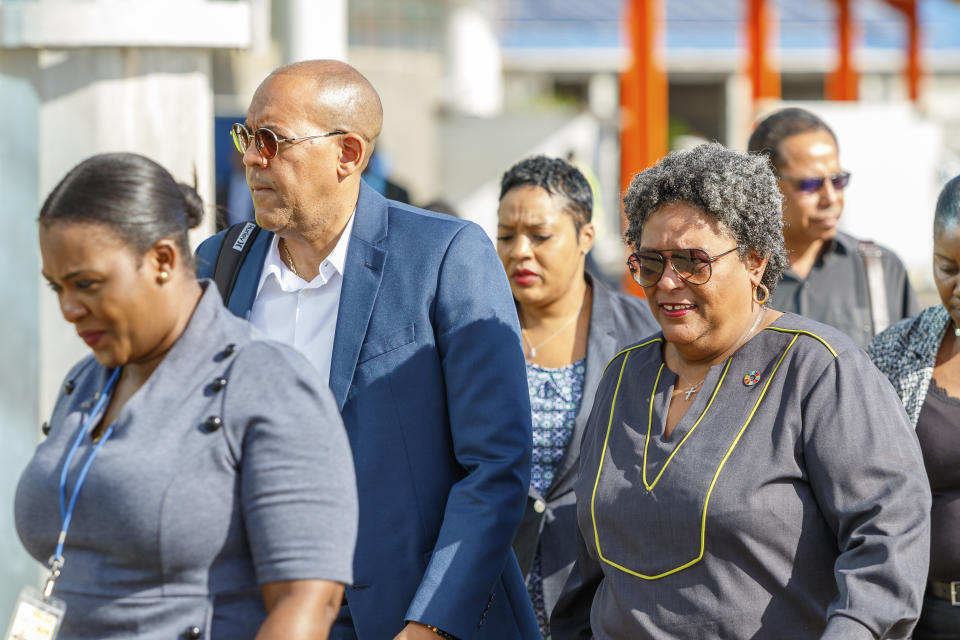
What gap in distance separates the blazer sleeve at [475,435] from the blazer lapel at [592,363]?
85cm

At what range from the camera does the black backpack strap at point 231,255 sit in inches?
117

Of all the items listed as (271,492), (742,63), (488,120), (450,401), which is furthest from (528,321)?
(742,63)

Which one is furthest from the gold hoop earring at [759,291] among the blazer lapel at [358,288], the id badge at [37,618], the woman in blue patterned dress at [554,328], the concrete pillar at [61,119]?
the concrete pillar at [61,119]

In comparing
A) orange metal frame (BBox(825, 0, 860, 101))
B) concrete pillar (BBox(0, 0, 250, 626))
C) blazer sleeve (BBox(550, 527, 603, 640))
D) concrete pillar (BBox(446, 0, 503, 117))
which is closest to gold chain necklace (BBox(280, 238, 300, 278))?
blazer sleeve (BBox(550, 527, 603, 640))

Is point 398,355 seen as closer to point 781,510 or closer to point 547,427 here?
point 781,510

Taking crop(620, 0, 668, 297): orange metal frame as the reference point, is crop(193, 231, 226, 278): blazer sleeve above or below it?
below

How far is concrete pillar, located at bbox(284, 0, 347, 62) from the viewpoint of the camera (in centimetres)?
882

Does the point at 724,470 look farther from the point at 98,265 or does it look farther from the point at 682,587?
the point at 98,265

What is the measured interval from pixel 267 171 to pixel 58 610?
116 cm

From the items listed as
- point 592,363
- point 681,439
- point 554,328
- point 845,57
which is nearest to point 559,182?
point 554,328

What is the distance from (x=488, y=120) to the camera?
17203mm

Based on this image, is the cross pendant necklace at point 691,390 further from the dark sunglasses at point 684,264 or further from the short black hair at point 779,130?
the short black hair at point 779,130

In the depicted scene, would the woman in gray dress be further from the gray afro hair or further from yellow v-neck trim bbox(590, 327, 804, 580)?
the gray afro hair

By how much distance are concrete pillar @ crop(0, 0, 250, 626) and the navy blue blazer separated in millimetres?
1694
